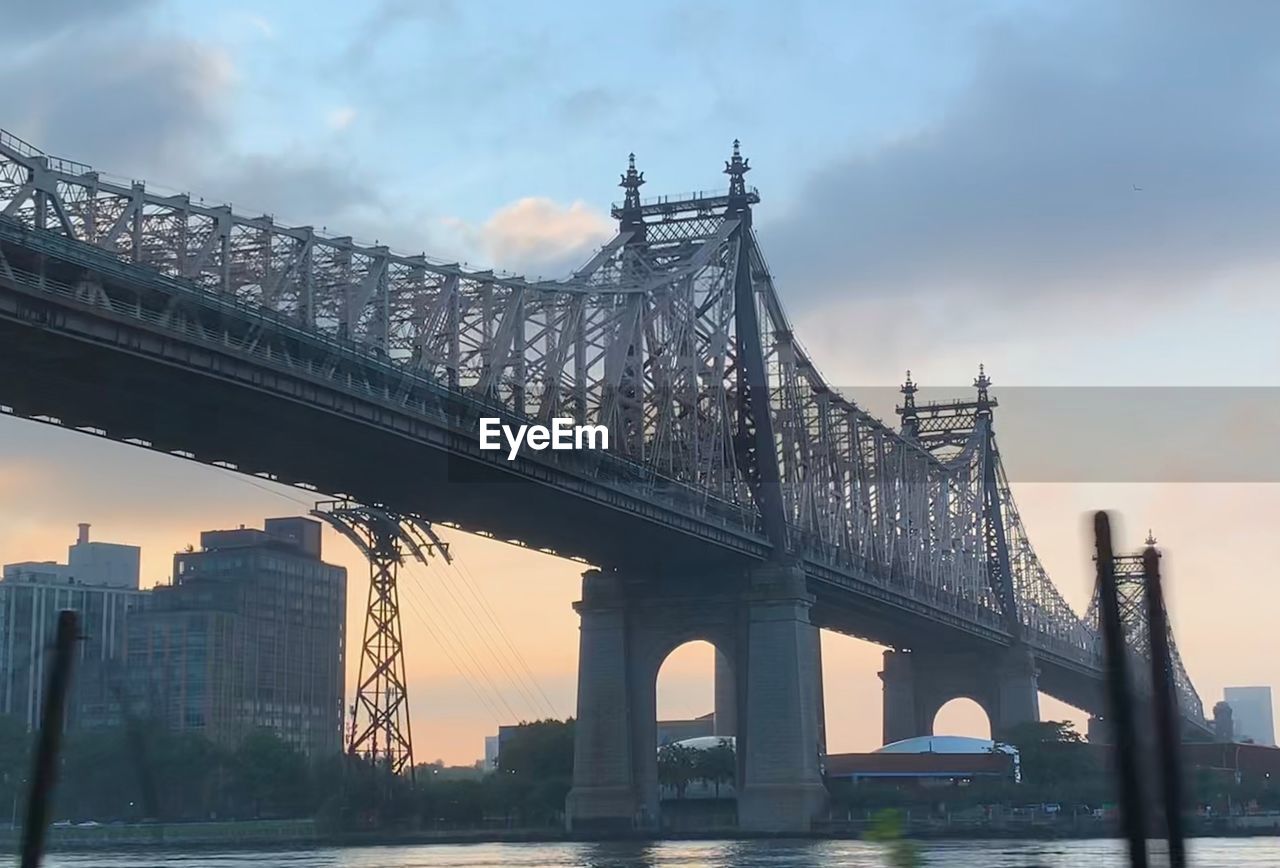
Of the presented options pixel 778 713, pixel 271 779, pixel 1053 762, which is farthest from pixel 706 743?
pixel 778 713

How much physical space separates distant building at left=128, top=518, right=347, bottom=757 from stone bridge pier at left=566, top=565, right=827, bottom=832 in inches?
1033

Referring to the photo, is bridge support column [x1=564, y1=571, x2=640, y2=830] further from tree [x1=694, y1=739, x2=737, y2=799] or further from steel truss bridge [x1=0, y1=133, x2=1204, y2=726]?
tree [x1=694, y1=739, x2=737, y2=799]

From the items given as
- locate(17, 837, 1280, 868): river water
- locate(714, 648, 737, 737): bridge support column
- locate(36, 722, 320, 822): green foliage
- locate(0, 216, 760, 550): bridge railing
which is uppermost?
locate(0, 216, 760, 550): bridge railing

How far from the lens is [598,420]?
3484 inches

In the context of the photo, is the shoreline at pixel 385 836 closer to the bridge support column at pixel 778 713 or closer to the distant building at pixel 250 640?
the bridge support column at pixel 778 713

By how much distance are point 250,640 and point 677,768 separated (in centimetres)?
3212

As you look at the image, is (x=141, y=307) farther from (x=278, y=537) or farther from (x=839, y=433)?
(x=278, y=537)

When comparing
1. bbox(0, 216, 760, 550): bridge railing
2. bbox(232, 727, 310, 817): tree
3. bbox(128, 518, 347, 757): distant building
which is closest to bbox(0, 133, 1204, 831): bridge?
bbox(0, 216, 760, 550): bridge railing

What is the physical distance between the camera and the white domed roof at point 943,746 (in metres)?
138

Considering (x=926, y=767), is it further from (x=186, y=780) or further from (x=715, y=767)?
(x=186, y=780)

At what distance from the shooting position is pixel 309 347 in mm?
66500

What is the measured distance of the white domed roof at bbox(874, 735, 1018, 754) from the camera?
13800 cm

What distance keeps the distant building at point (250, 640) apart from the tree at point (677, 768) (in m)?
20.8

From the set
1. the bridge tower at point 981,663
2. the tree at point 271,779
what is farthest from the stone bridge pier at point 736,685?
the bridge tower at point 981,663
